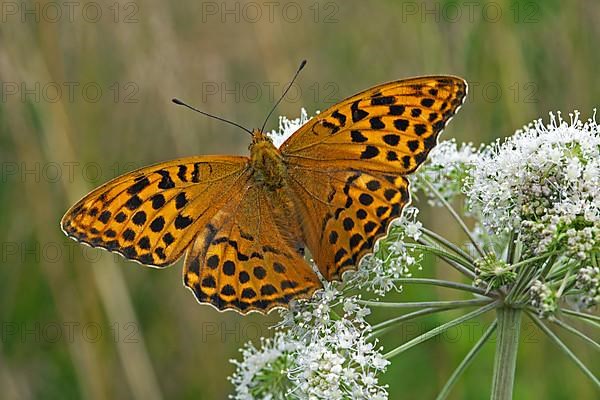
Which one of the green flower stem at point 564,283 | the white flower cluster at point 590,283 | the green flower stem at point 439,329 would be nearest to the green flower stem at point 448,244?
the green flower stem at point 439,329

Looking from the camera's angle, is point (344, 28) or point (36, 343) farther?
point (344, 28)

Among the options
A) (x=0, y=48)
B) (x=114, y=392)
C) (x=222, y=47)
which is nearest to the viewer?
(x=0, y=48)

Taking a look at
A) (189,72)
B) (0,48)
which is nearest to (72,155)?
(0,48)

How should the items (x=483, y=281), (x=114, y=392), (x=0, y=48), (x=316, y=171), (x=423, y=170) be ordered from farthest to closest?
1. (x=114, y=392)
2. (x=0, y=48)
3. (x=423, y=170)
4. (x=316, y=171)
5. (x=483, y=281)

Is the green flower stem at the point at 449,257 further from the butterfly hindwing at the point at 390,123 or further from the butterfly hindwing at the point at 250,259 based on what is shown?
the butterfly hindwing at the point at 250,259

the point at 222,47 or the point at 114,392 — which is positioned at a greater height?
the point at 222,47

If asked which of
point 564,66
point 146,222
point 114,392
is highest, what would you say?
point 564,66

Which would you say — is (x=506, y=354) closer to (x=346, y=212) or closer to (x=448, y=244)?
(x=448, y=244)

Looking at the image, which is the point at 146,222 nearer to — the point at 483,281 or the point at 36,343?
the point at 483,281
